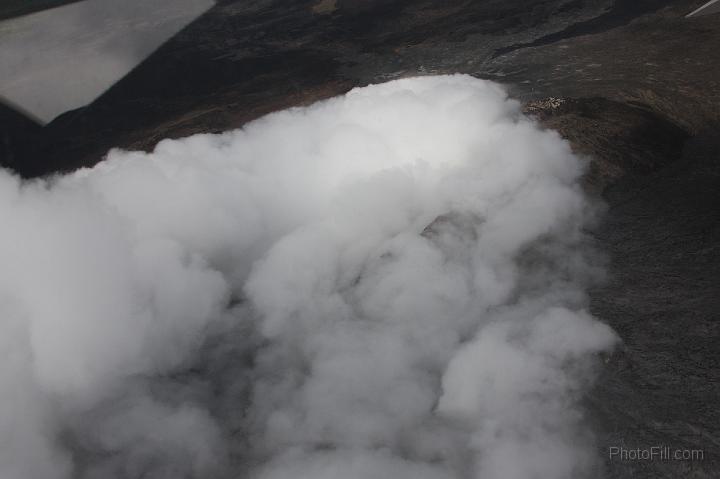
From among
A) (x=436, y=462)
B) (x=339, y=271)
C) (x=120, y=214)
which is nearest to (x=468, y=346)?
(x=436, y=462)

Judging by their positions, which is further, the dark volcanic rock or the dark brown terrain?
the dark volcanic rock

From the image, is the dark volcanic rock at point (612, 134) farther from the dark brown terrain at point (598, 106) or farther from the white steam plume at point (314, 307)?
the white steam plume at point (314, 307)

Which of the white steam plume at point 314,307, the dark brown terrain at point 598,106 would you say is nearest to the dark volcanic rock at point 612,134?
the dark brown terrain at point 598,106

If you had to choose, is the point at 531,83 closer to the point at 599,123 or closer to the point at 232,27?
the point at 599,123

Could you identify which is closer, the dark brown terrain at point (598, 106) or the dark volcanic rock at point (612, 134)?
the dark brown terrain at point (598, 106)

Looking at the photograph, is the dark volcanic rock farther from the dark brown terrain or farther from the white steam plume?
the white steam plume

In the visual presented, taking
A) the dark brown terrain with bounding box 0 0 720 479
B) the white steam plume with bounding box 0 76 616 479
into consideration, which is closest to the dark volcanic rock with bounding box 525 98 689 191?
the dark brown terrain with bounding box 0 0 720 479
